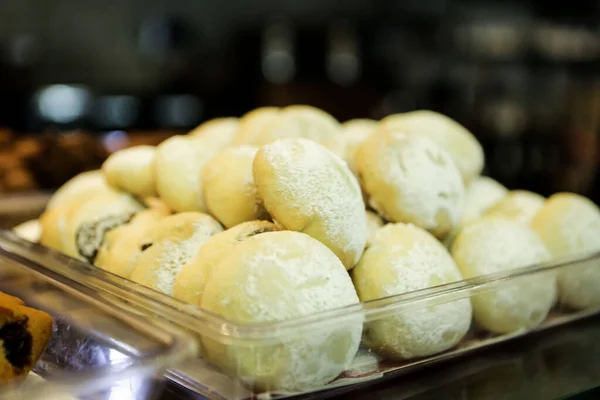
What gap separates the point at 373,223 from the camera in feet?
2.56

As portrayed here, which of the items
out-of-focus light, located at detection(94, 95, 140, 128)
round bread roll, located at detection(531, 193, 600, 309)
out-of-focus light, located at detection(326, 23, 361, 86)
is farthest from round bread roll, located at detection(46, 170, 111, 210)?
out-of-focus light, located at detection(326, 23, 361, 86)

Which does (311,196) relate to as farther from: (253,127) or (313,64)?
(313,64)

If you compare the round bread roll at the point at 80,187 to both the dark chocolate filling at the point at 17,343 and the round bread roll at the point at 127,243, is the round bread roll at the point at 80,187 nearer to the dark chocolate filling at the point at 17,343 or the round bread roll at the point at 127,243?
the round bread roll at the point at 127,243

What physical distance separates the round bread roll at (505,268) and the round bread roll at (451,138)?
0.11 meters

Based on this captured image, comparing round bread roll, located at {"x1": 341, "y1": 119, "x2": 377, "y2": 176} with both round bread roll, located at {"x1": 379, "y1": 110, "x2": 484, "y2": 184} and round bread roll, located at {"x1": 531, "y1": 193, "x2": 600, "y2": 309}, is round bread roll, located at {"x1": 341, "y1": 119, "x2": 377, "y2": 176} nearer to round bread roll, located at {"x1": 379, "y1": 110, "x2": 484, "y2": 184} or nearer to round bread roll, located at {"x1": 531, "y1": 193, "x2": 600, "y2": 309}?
round bread roll, located at {"x1": 379, "y1": 110, "x2": 484, "y2": 184}

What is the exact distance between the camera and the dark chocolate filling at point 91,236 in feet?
2.81

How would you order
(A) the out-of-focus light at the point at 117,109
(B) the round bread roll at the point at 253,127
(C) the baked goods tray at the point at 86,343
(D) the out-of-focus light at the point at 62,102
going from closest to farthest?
(C) the baked goods tray at the point at 86,343 → (B) the round bread roll at the point at 253,127 → (D) the out-of-focus light at the point at 62,102 → (A) the out-of-focus light at the point at 117,109

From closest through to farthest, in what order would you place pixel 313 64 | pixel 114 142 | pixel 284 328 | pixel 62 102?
pixel 284 328 < pixel 114 142 < pixel 62 102 < pixel 313 64

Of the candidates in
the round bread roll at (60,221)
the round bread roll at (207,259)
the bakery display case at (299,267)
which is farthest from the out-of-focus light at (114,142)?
the round bread roll at (207,259)

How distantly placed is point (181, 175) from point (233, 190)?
0.36 ft

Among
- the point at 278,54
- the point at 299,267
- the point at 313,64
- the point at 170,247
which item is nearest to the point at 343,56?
the point at 313,64

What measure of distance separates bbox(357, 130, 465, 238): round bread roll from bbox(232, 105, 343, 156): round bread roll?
0.06 meters

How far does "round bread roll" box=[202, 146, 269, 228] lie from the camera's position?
73 centimetres

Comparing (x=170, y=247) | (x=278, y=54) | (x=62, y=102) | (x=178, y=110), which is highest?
(x=278, y=54)
